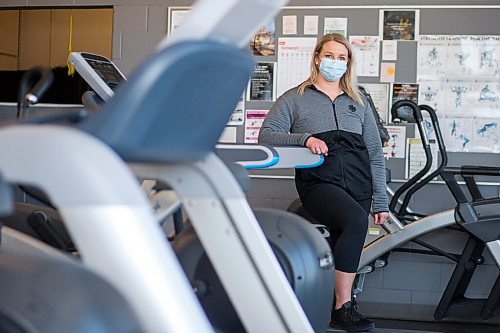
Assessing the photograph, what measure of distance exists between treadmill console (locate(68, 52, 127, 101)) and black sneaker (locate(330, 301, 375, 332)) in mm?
1601

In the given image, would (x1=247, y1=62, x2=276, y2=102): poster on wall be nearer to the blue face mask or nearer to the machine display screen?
the blue face mask

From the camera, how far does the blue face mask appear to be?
364 cm

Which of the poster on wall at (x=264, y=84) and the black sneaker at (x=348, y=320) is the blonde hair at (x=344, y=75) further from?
the poster on wall at (x=264, y=84)

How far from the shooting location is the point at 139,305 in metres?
1.22

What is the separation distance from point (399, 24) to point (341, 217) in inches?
75.8

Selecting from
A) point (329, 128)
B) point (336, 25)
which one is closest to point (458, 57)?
point (336, 25)

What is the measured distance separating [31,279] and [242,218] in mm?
678

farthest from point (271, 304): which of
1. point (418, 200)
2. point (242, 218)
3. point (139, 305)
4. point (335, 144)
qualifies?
point (418, 200)

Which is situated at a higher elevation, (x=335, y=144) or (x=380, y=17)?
(x=380, y=17)

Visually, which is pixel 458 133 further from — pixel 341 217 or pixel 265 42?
pixel 341 217

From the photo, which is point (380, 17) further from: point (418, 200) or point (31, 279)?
point (31, 279)

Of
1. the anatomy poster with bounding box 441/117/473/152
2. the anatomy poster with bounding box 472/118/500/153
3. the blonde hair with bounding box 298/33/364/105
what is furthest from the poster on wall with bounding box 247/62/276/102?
the blonde hair with bounding box 298/33/364/105

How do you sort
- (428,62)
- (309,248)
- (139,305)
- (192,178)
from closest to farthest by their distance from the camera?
(139,305)
(192,178)
(309,248)
(428,62)

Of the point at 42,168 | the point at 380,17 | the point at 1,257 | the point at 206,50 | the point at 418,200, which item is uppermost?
the point at 380,17
